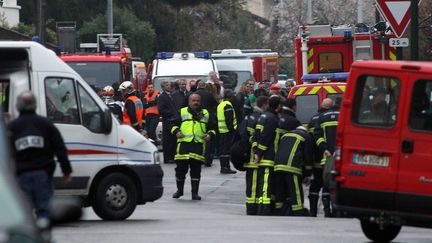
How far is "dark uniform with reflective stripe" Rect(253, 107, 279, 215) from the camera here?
1825 centimetres

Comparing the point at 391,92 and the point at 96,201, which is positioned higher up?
the point at 391,92

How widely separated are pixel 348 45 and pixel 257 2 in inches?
3381

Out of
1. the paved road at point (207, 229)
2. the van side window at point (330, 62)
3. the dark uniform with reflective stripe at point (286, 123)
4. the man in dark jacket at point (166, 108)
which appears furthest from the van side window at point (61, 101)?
the van side window at point (330, 62)

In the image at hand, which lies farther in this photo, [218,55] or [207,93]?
[218,55]

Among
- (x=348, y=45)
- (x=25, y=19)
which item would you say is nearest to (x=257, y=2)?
(x=25, y=19)

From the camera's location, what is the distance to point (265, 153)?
18453mm

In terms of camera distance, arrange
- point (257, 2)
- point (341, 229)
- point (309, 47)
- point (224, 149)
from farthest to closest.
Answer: point (257, 2), point (309, 47), point (224, 149), point (341, 229)

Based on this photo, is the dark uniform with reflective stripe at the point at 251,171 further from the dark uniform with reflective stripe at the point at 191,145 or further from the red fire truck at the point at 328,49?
the red fire truck at the point at 328,49

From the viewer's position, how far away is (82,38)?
61.4 metres

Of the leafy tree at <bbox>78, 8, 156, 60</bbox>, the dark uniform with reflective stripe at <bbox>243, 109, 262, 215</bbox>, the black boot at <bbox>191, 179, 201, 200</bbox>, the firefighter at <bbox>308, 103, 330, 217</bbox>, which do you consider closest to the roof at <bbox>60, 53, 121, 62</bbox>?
the black boot at <bbox>191, 179, 201, 200</bbox>

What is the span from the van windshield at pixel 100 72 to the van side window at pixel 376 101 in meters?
19.9

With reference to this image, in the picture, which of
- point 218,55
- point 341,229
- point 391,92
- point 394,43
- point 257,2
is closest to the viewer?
point 391,92

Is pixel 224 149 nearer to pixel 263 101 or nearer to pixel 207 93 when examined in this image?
pixel 207 93

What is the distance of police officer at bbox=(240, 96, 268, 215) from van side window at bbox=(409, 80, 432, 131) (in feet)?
18.3
